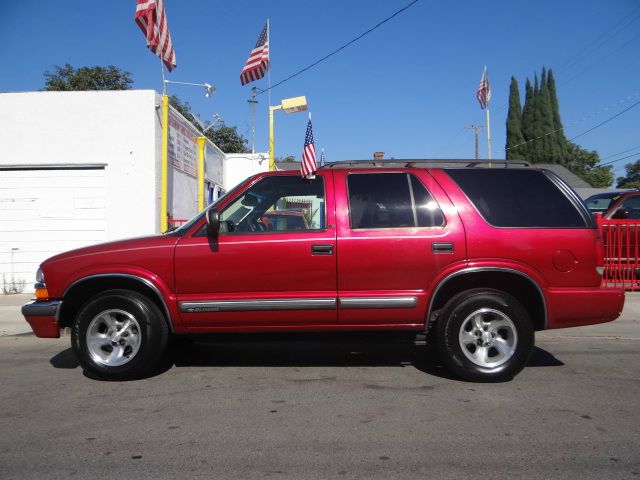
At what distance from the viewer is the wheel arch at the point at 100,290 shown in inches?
190

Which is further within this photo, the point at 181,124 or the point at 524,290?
the point at 181,124

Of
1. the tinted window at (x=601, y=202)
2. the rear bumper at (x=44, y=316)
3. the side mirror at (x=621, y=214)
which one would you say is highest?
the tinted window at (x=601, y=202)

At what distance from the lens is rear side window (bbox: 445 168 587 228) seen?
4867mm

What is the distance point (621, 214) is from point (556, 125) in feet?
182

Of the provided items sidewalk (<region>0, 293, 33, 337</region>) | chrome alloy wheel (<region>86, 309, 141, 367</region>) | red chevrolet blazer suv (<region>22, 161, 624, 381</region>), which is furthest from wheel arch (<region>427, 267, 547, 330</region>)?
sidewalk (<region>0, 293, 33, 337</region>)

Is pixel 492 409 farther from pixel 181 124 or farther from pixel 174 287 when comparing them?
pixel 181 124

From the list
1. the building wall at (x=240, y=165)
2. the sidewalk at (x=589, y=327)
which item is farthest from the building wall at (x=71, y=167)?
the building wall at (x=240, y=165)

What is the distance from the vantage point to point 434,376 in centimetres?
512

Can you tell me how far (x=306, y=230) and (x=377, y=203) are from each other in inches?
28.2

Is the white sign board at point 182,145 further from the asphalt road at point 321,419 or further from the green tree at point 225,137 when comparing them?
the green tree at point 225,137

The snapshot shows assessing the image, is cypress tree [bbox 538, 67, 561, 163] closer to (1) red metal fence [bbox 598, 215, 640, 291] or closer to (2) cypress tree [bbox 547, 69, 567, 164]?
(2) cypress tree [bbox 547, 69, 567, 164]

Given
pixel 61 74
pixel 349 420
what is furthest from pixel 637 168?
pixel 349 420

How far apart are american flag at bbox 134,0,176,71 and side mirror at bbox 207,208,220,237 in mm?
6691

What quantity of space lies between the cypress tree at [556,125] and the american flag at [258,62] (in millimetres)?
50954
